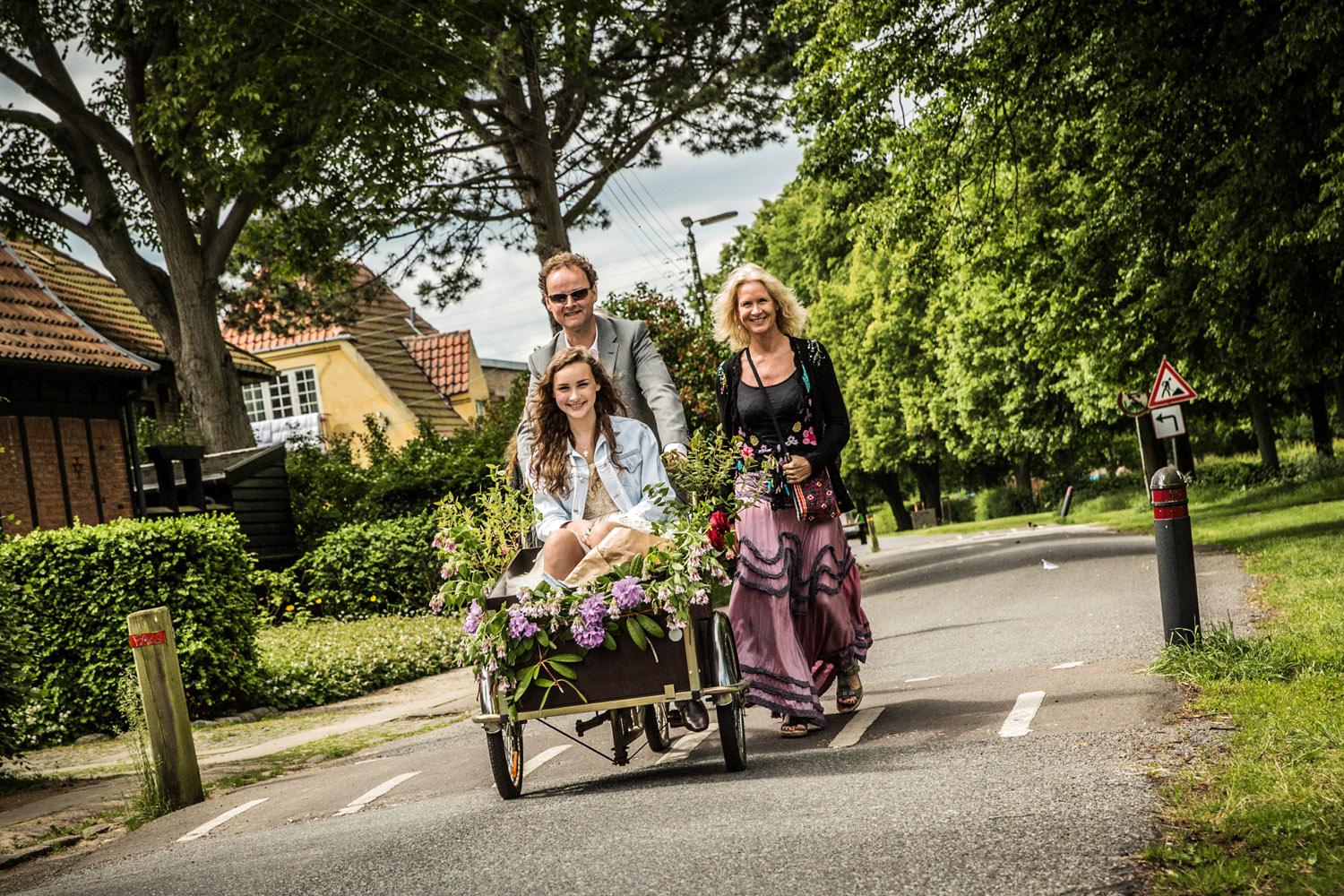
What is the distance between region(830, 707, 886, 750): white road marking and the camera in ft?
20.8

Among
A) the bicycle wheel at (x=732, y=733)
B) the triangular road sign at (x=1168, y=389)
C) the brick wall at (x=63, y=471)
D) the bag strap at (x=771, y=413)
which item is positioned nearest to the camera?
the bicycle wheel at (x=732, y=733)

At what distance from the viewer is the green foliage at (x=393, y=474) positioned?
20.4 meters

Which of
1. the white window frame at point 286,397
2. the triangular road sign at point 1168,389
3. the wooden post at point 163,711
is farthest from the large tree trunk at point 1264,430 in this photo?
the wooden post at point 163,711

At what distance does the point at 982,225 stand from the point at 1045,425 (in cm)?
2283

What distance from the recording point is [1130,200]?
17.2 meters

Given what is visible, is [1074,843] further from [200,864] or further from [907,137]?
[907,137]

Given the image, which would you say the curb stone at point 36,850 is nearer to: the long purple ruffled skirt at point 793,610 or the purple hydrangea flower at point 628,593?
the purple hydrangea flower at point 628,593

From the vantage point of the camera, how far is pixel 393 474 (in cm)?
2062

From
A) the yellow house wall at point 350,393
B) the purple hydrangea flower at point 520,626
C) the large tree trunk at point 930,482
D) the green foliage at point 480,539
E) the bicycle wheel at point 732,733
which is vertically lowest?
the large tree trunk at point 930,482

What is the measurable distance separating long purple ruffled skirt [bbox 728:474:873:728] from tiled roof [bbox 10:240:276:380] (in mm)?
19345

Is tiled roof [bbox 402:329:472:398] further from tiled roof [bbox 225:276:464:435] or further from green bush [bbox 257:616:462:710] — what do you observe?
green bush [bbox 257:616:462:710]

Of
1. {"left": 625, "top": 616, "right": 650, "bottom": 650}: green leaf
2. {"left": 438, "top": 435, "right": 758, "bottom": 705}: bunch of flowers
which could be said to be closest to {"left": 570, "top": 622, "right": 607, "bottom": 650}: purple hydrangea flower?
{"left": 438, "top": 435, "right": 758, "bottom": 705}: bunch of flowers

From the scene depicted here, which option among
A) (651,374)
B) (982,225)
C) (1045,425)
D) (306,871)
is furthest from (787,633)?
(1045,425)

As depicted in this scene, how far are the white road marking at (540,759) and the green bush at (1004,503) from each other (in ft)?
166
